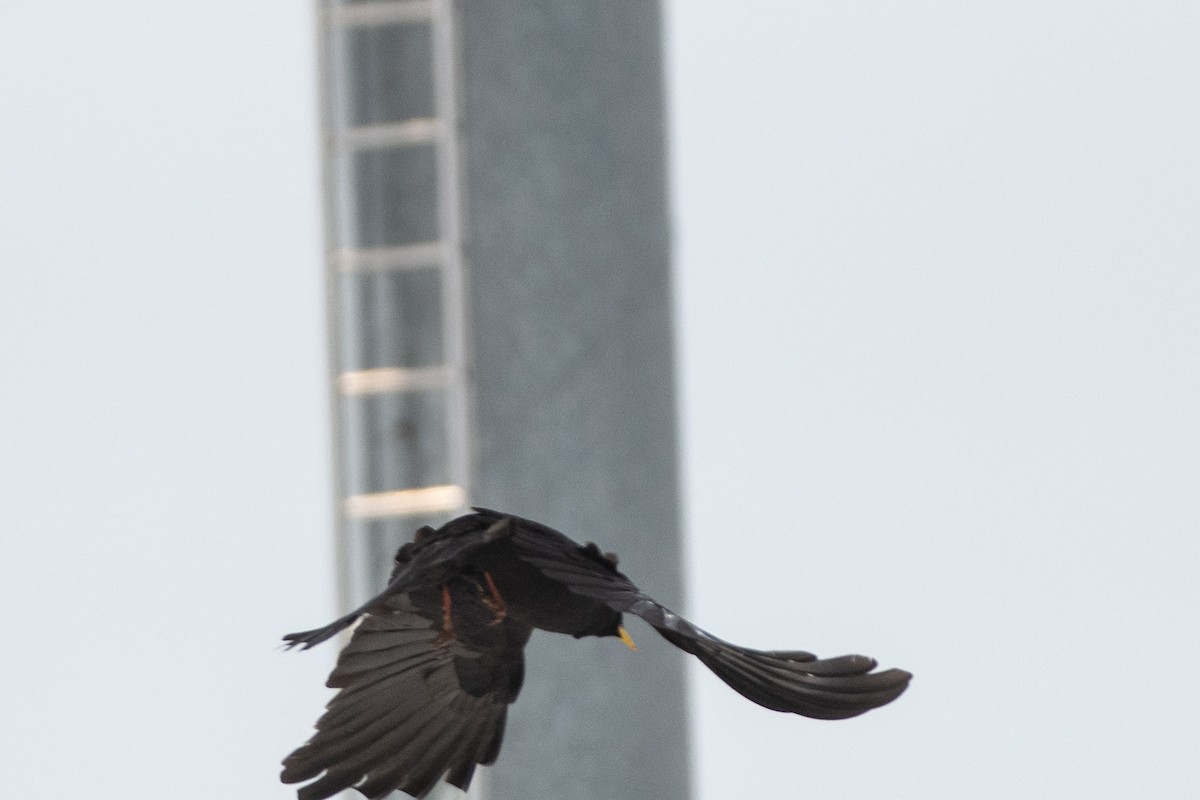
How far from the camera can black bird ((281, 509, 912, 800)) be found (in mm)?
11328

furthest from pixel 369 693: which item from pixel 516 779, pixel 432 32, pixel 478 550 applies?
pixel 432 32

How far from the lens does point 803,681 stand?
11.4 m

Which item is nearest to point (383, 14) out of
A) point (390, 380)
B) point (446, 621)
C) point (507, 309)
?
point (507, 309)

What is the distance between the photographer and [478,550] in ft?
38.2

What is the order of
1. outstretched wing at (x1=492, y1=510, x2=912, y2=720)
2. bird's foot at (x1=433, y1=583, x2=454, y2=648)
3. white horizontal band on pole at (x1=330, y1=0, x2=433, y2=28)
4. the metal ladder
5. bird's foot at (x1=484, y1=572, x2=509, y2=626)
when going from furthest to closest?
white horizontal band on pole at (x1=330, y1=0, x2=433, y2=28)
the metal ladder
bird's foot at (x1=433, y1=583, x2=454, y2=648)
bird's foot at (x1=484, y1=572, x2=509, y2=626)
outstretched wing at (x1=492, y1=510, x2=912, y2=720)

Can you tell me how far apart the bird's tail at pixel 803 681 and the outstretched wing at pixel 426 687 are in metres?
1.57

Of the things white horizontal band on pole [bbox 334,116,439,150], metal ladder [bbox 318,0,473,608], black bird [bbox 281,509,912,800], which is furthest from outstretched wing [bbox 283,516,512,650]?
white horizontal band on pole [bbox 334,116,439,150]

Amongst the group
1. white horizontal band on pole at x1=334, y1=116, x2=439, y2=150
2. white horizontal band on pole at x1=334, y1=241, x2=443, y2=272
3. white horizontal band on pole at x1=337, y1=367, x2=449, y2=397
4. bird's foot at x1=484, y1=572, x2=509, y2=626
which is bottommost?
bird's foot at x1=484, y1=572, x2=509, y2=626

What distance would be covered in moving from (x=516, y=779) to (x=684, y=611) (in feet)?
5.62

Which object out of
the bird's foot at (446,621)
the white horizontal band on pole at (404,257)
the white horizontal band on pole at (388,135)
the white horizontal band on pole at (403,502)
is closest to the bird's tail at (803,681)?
the bird's foot at (446,621)

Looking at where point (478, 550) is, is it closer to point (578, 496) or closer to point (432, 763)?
point (432, 763)

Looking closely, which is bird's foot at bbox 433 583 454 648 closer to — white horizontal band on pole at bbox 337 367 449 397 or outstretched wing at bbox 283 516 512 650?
outstretched wing at bbox 283 516 512 650

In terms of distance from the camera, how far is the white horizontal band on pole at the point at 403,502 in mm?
18531

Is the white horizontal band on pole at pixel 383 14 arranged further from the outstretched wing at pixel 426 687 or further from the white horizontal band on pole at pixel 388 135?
the outstretched wing at pixel 426 687
